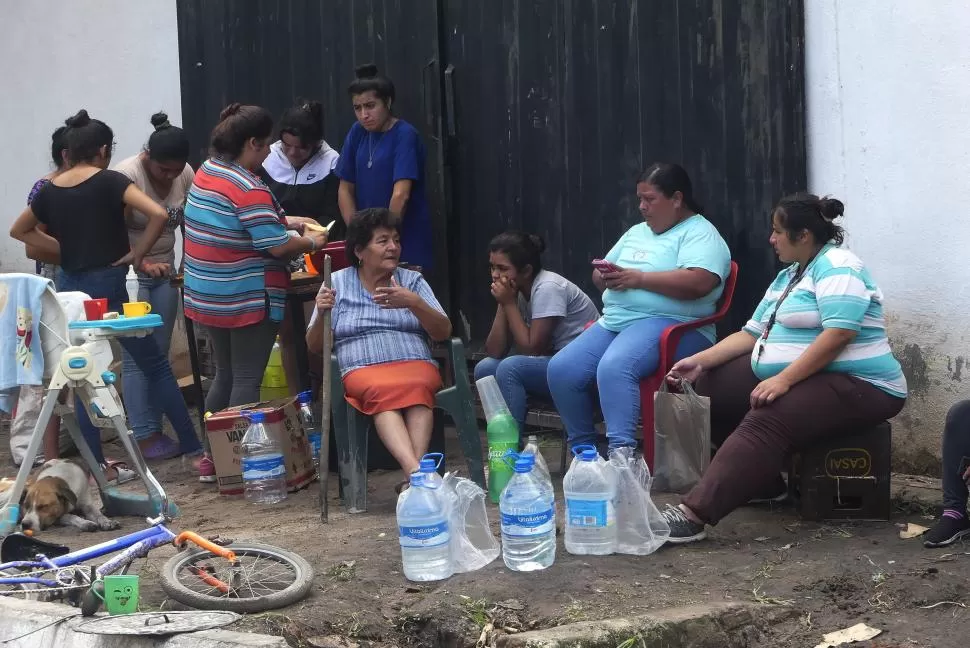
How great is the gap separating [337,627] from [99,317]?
6.87 feet

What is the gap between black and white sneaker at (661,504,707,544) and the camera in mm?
4691

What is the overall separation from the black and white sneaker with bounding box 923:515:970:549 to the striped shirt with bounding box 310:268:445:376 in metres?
2.33

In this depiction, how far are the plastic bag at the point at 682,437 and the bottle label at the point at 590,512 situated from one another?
0.73m

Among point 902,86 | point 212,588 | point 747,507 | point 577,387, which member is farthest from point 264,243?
point 902,86

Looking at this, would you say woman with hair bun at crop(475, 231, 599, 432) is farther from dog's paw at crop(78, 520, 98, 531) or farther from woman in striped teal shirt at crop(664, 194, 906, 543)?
dog's paw at crop(78, 520, 98, 531)

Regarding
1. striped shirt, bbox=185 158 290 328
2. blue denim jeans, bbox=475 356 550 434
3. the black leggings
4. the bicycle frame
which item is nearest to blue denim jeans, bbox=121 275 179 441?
the black leggings

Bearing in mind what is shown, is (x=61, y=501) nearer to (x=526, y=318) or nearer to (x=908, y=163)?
(x=526, y=318)

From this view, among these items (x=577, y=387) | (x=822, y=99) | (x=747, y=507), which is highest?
(x=822, y=99)

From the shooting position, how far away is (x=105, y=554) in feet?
14.8

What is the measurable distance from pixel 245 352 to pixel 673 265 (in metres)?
2.17

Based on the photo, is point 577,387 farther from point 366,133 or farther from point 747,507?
point 366,133

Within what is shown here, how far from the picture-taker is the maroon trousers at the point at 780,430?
4.71m

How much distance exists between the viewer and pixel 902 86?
533cm

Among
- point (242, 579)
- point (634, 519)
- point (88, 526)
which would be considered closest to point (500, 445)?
point (634, 519)
